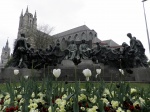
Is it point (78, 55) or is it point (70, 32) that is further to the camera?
point (70, 32)

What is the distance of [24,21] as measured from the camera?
257 ft

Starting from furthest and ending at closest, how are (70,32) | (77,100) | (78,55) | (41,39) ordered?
1. (70,32)
2. (41,39)
3. (78,55)
4. (77,100)

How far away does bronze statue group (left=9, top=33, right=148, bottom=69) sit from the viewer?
13.4 metres

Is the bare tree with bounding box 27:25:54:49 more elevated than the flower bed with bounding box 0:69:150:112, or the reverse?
the bare tree with bounding box 27:25:54:49

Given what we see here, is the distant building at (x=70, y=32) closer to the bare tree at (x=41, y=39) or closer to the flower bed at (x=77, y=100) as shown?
the bare tree at (x=41, y=39)

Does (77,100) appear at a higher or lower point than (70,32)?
lower

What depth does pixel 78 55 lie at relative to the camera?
14992 millimetres

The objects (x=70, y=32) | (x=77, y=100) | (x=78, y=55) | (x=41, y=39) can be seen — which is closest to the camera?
(x=77, y=100)

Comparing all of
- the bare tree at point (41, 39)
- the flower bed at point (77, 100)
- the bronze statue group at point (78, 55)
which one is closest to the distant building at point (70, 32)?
the bare tree at point (41, 39)

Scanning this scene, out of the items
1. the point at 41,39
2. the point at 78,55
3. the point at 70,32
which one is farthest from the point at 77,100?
the point at 70,32

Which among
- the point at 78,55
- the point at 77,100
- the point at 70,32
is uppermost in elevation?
the point at 70,32

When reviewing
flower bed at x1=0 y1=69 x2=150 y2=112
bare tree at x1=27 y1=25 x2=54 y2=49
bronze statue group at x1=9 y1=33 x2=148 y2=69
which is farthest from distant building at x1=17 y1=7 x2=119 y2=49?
flower bed at x1=0 y1=69 x2=150 y2=112

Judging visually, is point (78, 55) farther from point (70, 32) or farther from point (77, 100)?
point (70, 32)

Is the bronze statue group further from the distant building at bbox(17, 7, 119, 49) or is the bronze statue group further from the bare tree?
the distant building at bbox(17, 7, 119, 49)
